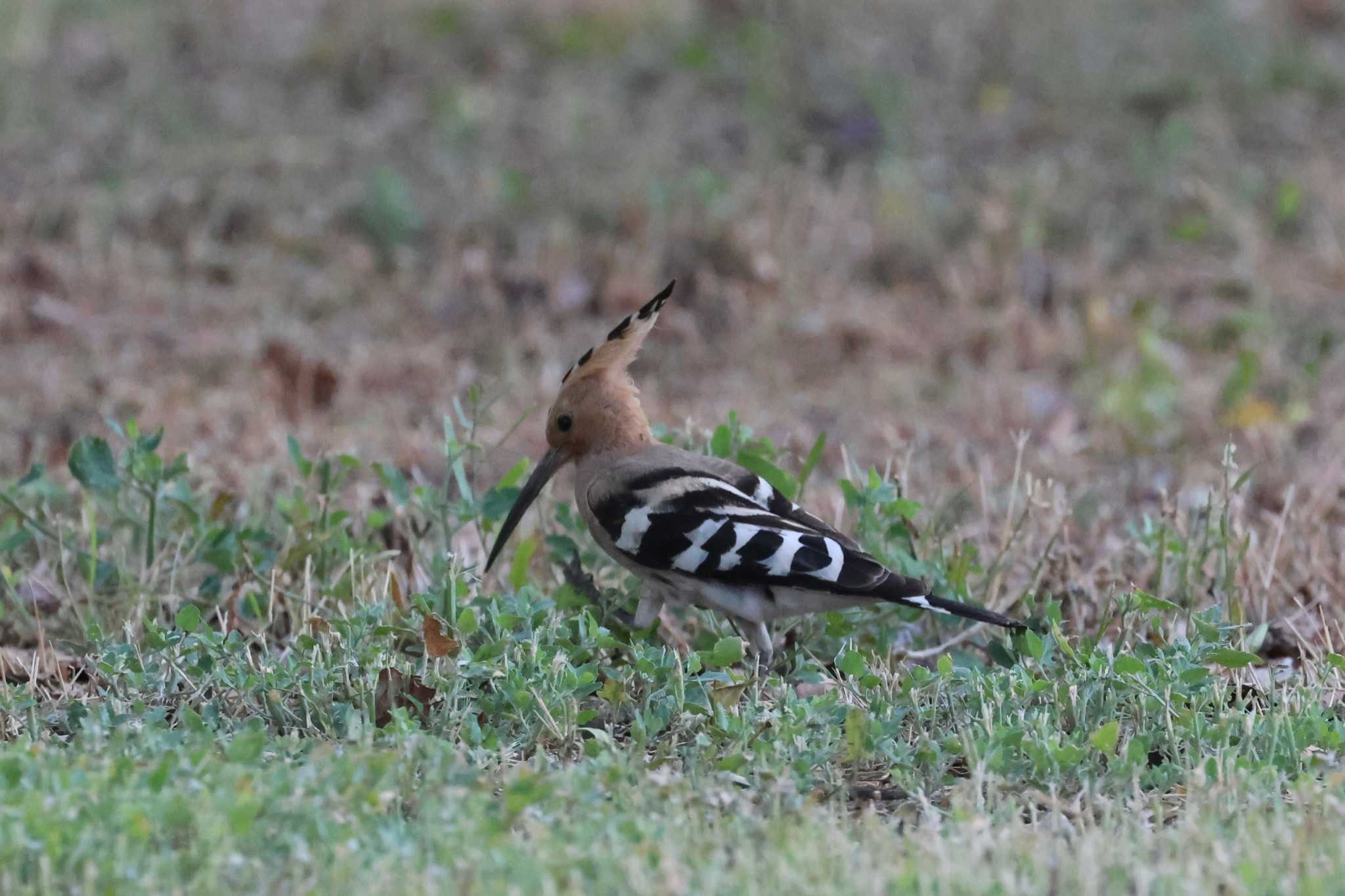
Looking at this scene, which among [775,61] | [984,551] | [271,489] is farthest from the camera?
[775,61]

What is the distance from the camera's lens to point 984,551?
15.7ft

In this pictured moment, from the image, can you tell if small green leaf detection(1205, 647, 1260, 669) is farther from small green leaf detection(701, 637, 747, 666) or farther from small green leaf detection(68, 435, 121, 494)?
small green leaf detection(68, 435, 121, 494)

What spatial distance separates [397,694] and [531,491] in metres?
0.85

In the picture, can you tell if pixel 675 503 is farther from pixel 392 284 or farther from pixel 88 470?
pixel 392 284

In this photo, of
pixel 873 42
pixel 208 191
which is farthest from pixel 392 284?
pixel 873 42

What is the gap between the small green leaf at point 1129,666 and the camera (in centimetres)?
351

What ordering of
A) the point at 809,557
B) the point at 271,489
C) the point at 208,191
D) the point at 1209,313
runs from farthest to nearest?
the point at 208,191
the point at 1209,313
the point at 271,489
the point at 809,557

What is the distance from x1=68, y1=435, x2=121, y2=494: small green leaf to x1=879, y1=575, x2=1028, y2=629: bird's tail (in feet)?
5.98

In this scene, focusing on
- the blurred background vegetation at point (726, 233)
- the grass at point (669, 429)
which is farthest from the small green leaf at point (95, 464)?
the blurred background vegetation at point (726, 233)

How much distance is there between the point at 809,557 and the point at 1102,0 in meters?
7.46

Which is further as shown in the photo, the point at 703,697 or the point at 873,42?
the point at 873,42

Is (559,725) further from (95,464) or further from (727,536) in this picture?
(95,464)

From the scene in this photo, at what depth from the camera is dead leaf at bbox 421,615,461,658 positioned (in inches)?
145

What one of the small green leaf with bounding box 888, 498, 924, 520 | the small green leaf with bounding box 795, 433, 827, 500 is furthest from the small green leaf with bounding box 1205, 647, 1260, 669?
the small green leaf with bounding box 795, 433, 827, 500
